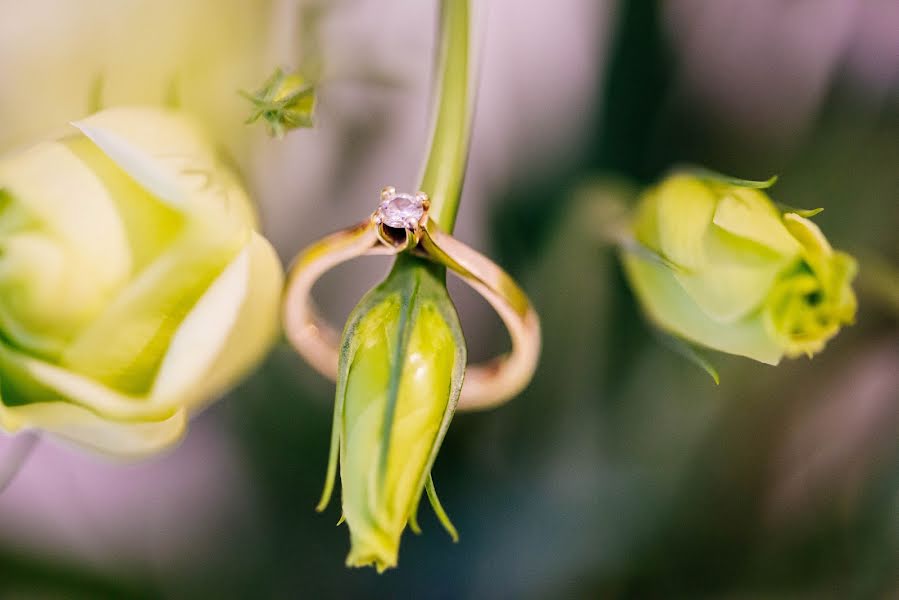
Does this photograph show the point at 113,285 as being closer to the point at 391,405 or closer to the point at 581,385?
the point at 391,405

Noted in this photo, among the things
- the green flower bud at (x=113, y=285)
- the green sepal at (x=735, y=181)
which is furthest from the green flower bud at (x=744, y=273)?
the green flower bud at (x=113, y=285)

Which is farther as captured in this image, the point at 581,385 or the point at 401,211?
the point at 581,385

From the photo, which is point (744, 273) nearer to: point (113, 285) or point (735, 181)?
point (735, 181)

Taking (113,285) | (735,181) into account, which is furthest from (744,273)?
(113,285)

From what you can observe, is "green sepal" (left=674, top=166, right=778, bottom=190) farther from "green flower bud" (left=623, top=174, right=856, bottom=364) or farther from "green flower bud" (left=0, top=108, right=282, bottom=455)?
"green flower bud" (left=0, top=108, right=282, bottom=455)

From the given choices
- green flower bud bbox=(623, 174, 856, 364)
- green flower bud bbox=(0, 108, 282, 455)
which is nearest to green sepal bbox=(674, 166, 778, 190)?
green flower bud bbox=(623, 174, 856, 364)

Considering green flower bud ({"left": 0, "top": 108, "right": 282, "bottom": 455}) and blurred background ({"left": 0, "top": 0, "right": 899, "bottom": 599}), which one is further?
blurred background ({"left": 0, "top": 0, "right": 899, "bottom": 599})

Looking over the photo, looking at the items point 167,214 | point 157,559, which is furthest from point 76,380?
point 157,559
